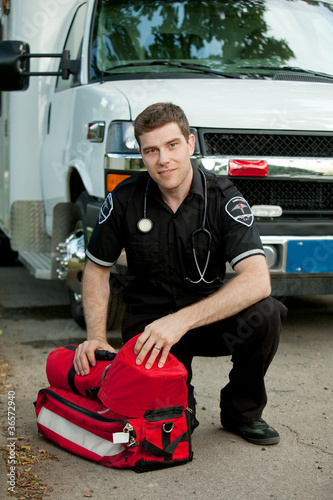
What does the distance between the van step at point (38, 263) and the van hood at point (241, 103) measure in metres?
1.57

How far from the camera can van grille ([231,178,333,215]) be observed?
4328 millimetres

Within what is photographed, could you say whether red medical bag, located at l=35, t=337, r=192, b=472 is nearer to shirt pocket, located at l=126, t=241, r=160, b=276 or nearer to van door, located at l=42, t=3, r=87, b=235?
shirt pocket, located at l=126, t=241, r=160, b=276

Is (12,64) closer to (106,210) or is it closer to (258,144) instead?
(258,144)

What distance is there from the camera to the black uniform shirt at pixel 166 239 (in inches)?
128

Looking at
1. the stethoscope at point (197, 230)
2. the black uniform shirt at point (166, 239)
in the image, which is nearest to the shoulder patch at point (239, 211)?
the black uniform shirt at point (166, 239)

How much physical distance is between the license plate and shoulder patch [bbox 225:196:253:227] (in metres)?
1.06

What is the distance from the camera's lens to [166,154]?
3.15 meters

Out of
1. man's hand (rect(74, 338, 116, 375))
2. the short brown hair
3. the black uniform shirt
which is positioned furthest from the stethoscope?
man's hand (rect(74, 338, 116, 375))

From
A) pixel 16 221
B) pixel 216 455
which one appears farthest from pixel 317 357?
pixel 16 221

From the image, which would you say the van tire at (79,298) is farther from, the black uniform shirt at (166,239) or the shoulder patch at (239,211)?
the shoulder patch at (239,211)

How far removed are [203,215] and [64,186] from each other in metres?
2.25

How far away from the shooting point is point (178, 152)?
10.5 ft

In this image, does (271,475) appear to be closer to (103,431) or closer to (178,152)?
(103,431)

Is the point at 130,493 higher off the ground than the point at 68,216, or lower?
lower
